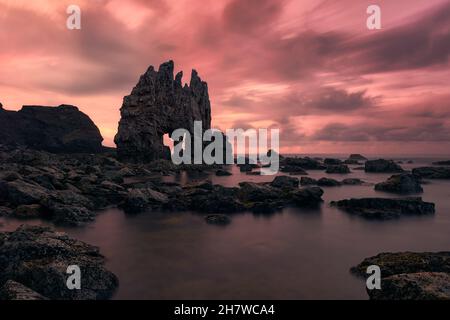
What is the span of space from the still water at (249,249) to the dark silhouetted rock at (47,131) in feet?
436

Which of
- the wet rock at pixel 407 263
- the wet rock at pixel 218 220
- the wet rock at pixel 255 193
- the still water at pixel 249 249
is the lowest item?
the still water at pixel 249 249

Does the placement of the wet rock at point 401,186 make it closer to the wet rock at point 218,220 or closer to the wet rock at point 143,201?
the wet rock at point 218,220

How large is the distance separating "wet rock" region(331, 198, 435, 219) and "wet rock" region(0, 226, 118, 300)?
27.2 m

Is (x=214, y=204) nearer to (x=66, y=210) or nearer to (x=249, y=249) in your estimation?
(x=249, y=249)

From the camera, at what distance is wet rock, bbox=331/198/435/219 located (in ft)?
105

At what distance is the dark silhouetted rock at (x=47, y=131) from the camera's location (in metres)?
146

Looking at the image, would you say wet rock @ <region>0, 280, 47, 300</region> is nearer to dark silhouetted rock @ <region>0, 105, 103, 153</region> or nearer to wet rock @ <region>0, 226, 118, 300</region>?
wet rock @ <region>0, 226, 118, 300</region>

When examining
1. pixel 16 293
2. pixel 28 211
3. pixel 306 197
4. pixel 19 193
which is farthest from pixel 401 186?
pixel 16 293

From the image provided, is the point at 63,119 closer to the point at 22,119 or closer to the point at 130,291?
the point at 22,119

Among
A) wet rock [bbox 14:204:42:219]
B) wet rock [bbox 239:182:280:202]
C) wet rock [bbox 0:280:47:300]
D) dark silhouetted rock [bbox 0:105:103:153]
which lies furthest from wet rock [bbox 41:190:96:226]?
dark silhouetted rock [bbox 0:105:103:153]

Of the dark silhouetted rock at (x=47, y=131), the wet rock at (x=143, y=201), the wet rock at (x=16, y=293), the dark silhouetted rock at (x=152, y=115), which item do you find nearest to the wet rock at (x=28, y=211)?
the wet rock at (x=143, y=201)

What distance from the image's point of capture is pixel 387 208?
1319 inches

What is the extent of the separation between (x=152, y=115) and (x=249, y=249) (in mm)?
95912
